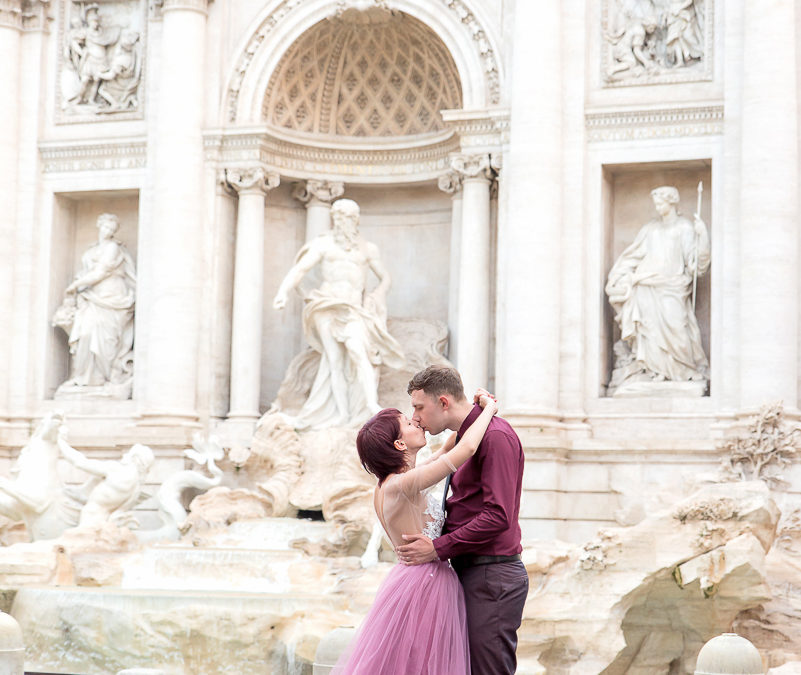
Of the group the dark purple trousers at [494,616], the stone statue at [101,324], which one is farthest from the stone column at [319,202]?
the dark purple trousers at [494,616]

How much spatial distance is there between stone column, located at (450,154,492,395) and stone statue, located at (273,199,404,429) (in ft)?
3.42

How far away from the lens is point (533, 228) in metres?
18.3

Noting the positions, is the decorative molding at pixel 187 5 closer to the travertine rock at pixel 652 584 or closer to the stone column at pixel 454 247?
the stone column at pixel 454 247

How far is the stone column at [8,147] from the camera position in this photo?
825 inches

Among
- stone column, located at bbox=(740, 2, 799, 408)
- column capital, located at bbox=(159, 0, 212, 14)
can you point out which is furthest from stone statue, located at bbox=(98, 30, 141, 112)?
stone column, located at bbox=(740, 2, 799, 408)

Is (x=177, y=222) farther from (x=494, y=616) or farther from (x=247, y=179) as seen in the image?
(x=494, y=616)

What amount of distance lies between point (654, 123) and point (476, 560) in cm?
1262

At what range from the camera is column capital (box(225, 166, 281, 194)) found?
65.7ft

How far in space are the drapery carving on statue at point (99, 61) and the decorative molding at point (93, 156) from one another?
1.84ft

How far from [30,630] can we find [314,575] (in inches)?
118

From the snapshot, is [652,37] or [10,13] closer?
[652,37]

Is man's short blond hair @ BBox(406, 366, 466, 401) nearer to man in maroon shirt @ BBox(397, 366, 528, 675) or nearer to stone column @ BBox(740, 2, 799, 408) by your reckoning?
man in maroon shirt @ BBox(397, 366, 528, 675)

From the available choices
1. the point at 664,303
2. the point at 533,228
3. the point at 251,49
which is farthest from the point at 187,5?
the point at 664,303

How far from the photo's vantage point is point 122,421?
66.6ft
